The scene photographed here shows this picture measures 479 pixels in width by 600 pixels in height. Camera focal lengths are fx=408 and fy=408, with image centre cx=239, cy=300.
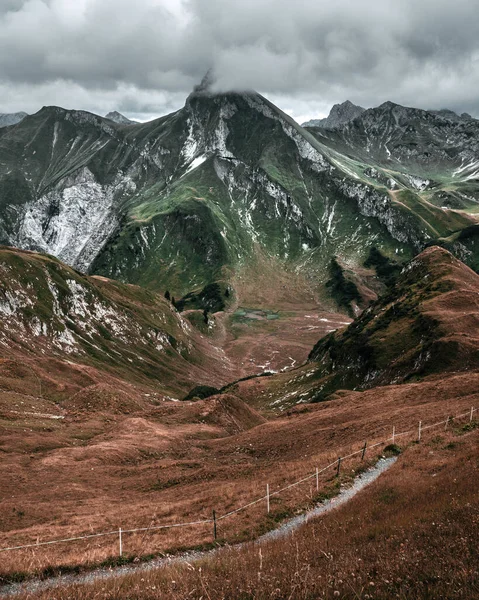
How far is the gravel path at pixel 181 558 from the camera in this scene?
17.9m

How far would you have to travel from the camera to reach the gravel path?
Result: 17938mm

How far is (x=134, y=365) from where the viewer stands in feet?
504

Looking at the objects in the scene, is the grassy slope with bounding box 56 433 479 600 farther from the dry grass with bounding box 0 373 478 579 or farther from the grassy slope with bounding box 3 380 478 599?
the dry grass with bounding box 0 373 478 579

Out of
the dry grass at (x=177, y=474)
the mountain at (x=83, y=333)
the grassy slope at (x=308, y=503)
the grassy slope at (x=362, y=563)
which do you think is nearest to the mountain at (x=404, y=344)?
the dry grass at (x=177, y=474)

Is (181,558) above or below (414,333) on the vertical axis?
below

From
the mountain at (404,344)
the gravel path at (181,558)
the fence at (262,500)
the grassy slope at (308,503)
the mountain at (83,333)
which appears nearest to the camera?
the grassy slope at (308,503)

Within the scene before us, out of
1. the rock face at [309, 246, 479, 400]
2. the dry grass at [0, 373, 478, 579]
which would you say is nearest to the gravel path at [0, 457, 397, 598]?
the dry grass at [0, 373, 478, 579]

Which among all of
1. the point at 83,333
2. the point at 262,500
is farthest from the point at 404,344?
the point at 83,333

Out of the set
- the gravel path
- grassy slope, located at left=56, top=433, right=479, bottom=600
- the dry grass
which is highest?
grassy slope, located at left=56, top=433, right=479, bottom=600

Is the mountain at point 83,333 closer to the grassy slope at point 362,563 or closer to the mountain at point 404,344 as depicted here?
the mountain at point 404,344

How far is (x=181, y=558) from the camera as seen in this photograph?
20.3 m

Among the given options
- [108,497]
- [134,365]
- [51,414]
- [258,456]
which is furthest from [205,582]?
[134,365]

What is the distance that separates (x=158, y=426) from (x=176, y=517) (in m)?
39.3

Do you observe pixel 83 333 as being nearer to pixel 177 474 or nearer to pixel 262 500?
pixel 177 474
